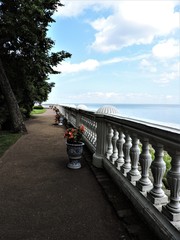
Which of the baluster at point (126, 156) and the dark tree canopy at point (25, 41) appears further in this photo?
the dark tree canopy at point (25, 41)

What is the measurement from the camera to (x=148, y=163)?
222 cm

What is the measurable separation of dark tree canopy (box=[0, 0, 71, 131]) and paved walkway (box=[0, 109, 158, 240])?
5.55 metres

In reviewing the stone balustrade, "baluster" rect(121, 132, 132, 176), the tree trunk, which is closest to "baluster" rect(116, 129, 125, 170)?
the stone balustrade

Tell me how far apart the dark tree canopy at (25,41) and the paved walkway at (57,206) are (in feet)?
18.2

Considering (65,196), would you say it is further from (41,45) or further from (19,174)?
(41,45)

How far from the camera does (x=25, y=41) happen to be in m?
8.30

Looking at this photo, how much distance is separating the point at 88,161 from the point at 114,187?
145cm

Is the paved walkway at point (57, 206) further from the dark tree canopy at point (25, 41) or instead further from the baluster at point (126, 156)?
the dark tree canopy at point (25, 41)

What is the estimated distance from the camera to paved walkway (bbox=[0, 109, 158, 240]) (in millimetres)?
1990

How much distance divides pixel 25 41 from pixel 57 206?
25.3ft

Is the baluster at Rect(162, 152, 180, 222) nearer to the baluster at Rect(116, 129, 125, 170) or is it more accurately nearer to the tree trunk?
the baluster at Rect(116, 129, 125, 170)

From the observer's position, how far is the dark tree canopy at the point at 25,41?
23.5ft

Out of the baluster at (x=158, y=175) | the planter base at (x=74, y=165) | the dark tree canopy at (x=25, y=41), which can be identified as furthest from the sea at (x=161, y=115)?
the dark tree canopy at (x=25, y=41)

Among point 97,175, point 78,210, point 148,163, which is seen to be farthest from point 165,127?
point 97,175
